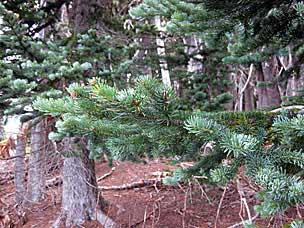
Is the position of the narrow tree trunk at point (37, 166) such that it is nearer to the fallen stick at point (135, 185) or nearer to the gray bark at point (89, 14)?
the fallen stick at point (135, 185)

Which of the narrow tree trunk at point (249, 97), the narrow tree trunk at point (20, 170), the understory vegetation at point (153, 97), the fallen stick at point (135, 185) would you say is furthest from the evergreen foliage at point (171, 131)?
the narrow tree trunk at point (249, 97)

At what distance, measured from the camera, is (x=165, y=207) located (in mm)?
6109

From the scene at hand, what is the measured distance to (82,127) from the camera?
1.65 metres

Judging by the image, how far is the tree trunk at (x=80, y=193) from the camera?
5.32 meters

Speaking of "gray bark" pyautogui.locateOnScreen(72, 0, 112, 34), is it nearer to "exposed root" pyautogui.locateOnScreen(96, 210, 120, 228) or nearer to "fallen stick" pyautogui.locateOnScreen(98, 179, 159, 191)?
"exposed root" pyautogui.locateOnScreen(96, 210, 120, 228)

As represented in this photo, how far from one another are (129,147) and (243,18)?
59.3 inches

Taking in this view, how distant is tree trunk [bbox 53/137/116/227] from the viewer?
5324mm

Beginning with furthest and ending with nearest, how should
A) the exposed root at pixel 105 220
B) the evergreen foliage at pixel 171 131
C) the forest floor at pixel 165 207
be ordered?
1. the forest floor at pixel 165 207
2. the exposed root at pixel 105 220
3. the evergreen foliage at pixel 171 131

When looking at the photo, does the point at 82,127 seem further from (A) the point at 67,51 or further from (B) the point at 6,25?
(A) the point at 67,51

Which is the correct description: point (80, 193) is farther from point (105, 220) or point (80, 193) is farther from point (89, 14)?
point (89, 14)

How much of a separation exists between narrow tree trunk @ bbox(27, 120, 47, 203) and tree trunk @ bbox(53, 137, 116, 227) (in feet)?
4.35

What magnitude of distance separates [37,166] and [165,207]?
2.56 m

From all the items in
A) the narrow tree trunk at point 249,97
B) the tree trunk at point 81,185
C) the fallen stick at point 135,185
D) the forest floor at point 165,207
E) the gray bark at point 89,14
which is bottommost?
the forest floor at point 165,207

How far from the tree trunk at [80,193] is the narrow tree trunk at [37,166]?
1326mm
